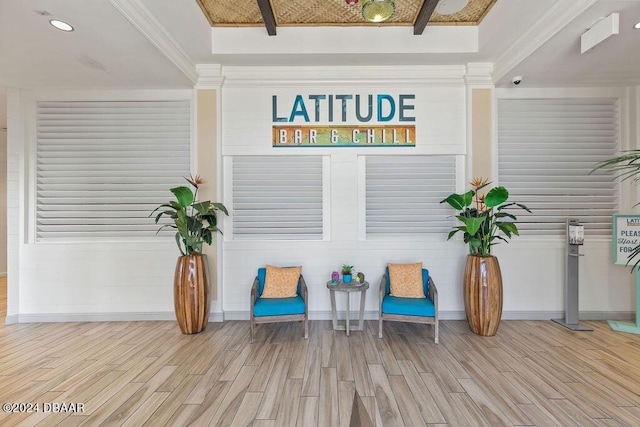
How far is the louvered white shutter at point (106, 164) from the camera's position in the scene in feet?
13.7

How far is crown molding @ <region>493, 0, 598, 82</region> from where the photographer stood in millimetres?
2738

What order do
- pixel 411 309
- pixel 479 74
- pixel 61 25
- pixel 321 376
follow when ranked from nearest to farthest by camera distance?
pixel 321 376
pixel 61 25
pixel 411 309
pixel 479 74

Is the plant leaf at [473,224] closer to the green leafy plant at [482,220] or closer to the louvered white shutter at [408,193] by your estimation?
the green leafy plant at [482,220]

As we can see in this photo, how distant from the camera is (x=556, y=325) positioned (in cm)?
388

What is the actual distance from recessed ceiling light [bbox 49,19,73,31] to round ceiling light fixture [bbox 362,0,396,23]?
9.20 ft

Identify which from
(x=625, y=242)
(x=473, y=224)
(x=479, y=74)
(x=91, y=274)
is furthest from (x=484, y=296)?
(x=91, y=274)

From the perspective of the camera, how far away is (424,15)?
3221 millimetres

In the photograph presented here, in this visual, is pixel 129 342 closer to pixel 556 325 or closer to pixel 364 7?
pixel 364 7

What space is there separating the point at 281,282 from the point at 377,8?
3137 mm

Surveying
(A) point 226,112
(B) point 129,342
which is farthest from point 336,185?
(B) point 129,342

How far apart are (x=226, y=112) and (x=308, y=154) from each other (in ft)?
4.23

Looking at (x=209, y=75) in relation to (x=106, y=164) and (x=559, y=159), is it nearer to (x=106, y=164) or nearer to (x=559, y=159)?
(x=106, y=164)

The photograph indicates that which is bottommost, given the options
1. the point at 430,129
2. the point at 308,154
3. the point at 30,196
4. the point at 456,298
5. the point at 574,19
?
the point at 456,298

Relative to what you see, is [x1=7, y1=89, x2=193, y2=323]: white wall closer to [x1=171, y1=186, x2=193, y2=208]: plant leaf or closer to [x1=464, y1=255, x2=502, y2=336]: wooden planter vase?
[x1=171, y1=186, x2=193, y2=208]: plant leaf
